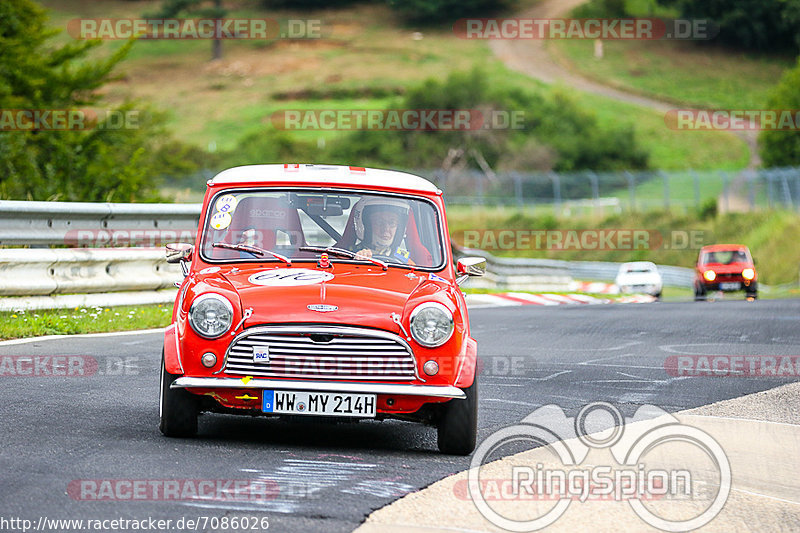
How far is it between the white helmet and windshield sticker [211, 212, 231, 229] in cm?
84

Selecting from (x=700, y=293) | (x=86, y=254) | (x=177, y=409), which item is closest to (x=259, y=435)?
(x=177, y=409)

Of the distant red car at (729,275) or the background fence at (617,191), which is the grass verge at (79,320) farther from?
the background fence at (617,191)

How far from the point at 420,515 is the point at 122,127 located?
64.8 ft

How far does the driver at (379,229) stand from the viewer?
26.5 feet

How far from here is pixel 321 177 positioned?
26.9 feet

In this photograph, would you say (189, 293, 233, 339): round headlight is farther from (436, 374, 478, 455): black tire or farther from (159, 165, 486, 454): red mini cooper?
(436, 374, 478, 455): black tire

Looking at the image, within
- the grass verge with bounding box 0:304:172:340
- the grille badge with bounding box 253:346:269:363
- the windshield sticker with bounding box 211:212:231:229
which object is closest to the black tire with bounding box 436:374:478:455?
the grille badge with bounding box 253:346:269:363

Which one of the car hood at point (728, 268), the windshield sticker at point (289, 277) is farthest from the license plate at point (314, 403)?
the car hood at point (728, 268)

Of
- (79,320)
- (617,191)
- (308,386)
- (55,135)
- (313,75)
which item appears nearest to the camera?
(308,386)

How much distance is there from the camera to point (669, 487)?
6.32m

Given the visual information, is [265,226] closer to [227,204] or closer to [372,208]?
[227,204]

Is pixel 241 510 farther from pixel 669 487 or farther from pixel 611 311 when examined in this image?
pixel 611 311

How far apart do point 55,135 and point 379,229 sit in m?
16.8

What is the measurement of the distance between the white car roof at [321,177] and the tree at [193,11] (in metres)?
96.2
